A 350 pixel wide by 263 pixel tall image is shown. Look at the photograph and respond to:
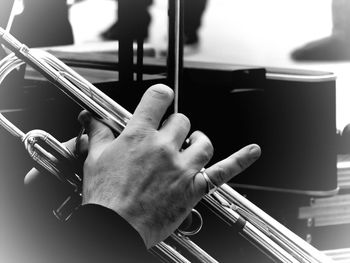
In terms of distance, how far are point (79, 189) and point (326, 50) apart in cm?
105

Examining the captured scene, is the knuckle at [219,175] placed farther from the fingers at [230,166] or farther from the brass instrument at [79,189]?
the brass instrument at [79,189]

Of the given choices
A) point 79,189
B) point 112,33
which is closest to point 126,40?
point 112,33

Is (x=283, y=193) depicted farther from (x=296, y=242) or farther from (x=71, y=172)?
(x=71, y=172)

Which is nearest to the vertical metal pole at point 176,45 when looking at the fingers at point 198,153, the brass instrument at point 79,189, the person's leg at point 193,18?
the person's leg at point 193,18

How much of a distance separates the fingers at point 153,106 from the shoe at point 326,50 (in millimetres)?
1049

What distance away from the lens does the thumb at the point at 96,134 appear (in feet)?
2.88

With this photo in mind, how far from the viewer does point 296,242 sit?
3.49 feet

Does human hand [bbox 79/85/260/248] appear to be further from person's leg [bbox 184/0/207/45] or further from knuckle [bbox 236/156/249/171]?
person's leg [bbox 184/0/207/45]

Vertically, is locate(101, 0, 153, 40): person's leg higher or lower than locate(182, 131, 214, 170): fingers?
higher

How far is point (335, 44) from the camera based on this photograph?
6.10 feet

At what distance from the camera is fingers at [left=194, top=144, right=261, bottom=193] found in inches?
31.6

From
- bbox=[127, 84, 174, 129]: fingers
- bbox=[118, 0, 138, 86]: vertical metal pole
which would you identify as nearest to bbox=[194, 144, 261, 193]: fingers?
bbox=[127, 84, 174, 129]: fingers

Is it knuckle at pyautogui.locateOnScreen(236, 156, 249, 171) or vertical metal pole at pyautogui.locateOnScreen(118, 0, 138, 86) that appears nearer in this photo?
knuckle at pyautogui.locateOnScreen(236, 156, 249, 171)

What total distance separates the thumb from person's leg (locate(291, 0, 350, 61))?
1.00 metres
